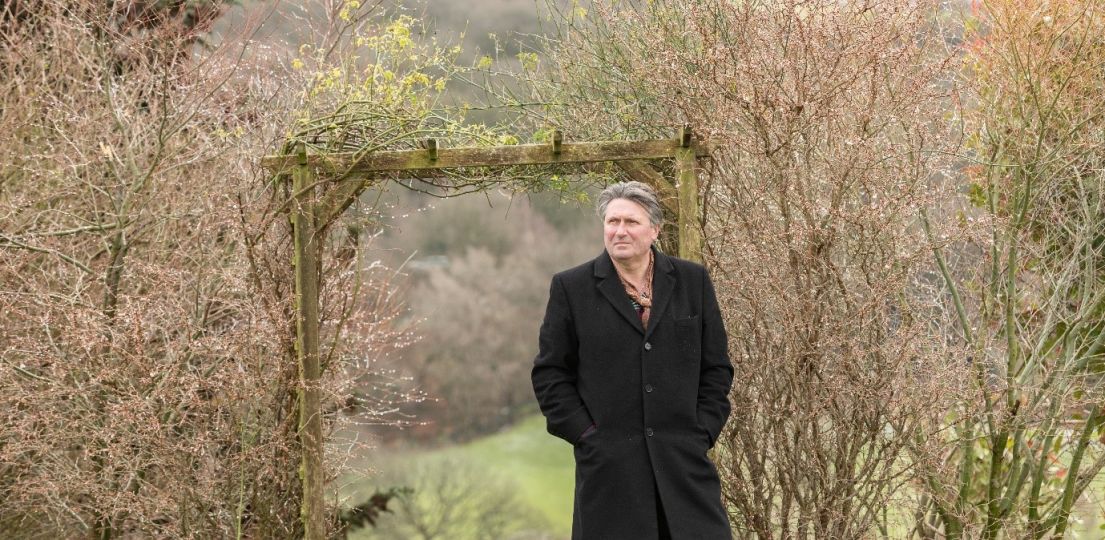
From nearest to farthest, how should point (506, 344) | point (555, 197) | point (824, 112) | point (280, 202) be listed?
point (824, 112), point (280, 202), point (555, 197), point (506, 344)

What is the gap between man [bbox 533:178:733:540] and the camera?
3850 mm

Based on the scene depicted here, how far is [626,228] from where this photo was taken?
12.8ft

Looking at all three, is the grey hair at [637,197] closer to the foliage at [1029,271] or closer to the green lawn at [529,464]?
the foliage at [1029,271]

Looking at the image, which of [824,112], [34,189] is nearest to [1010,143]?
[824,112]

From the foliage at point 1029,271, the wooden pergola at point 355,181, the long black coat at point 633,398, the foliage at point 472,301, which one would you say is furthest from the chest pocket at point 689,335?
the foliage at point 472,301

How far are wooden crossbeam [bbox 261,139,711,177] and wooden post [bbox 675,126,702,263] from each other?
1.6 inches

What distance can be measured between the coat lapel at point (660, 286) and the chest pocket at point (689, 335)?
72mm

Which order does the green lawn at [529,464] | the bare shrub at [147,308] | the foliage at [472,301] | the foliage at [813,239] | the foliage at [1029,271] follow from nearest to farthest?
the foliage at [813,239] → the bare shrub at [147,308] → the foliage at [1029,271] → the foliage at [472,301] → the green lawn at [529,464]

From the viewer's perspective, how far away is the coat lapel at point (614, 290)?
3.93 m

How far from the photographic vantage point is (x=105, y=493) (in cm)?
648

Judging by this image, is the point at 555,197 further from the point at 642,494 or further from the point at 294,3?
A: the point at 642,494

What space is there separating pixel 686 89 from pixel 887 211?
1.05 m

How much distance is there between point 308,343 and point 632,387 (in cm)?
216

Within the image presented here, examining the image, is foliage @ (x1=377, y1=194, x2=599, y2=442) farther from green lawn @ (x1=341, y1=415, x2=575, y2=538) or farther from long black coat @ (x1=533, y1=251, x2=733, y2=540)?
long black coat @ (x1=533, y1=251, x2=733, y2=540)
